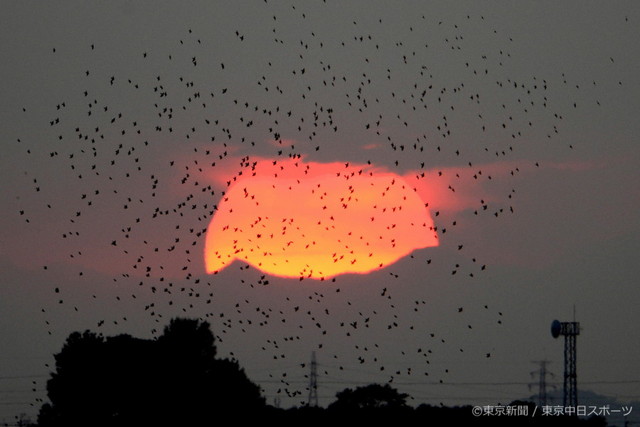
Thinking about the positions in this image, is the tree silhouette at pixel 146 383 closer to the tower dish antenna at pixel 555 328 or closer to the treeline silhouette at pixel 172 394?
the treeline silhouette at pixel 172 394

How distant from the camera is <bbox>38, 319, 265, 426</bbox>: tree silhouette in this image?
91.4 metres

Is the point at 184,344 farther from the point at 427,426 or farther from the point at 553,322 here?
the point at 553,322

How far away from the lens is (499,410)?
90562mm

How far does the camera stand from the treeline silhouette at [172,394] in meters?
90.7

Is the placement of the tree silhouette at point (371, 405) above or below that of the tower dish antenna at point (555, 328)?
below

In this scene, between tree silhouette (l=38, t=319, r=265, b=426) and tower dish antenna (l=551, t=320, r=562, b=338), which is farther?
tower dish antenna (l=551, t=320, r=562, b=338)

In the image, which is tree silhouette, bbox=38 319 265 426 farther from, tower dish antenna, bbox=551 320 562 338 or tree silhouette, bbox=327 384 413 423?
tower dish antenna, bbox=551 320 562 338

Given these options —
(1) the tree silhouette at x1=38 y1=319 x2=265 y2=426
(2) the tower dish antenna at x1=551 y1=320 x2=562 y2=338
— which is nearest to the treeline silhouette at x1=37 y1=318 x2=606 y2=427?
(1) the tree silhouette at x1=38 y1=319 x2=265 y2=426

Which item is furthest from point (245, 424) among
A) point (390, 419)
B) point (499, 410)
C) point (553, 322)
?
point (553, 322)

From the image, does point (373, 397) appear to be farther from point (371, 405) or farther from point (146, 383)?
point (146, 383)

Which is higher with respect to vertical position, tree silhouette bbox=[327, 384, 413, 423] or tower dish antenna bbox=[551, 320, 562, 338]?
tower dish antenna bbox=[551, 320, 562, 338]

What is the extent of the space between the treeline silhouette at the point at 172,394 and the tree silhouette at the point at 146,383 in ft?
0.23

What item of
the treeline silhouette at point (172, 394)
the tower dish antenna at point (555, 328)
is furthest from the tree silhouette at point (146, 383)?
the tower dish antenna at point (555, 328)

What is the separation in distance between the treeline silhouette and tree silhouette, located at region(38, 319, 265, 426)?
7 cm
